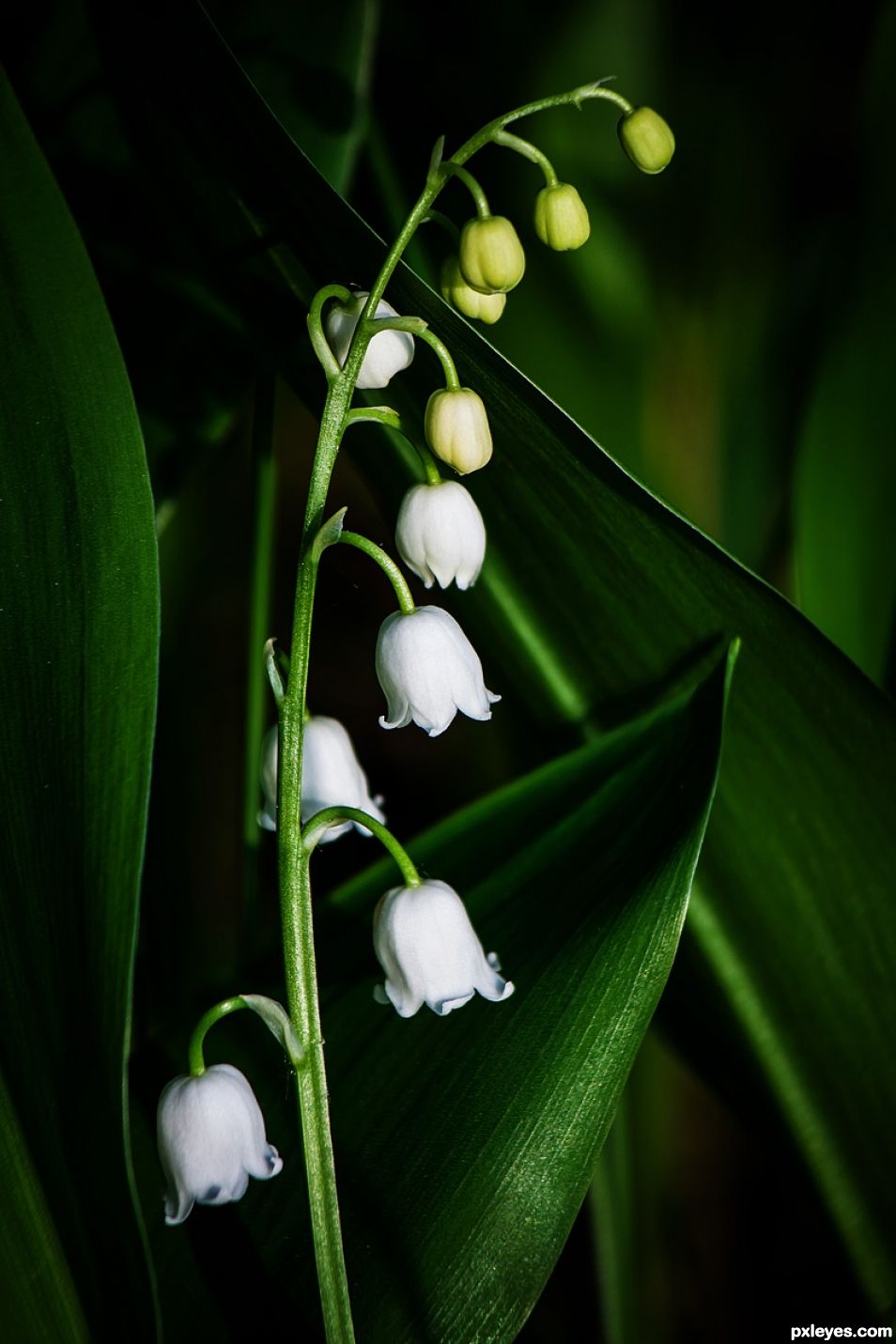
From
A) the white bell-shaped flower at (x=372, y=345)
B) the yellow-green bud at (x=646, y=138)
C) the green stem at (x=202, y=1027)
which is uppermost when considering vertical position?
the yellow-green bud at (x=646, y=138)

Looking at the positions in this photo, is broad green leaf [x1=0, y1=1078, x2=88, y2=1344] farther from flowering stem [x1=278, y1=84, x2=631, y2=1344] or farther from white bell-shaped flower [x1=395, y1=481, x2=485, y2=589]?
white bell-shaped flower [x1=395, y1=481, x2=485, y2=589]

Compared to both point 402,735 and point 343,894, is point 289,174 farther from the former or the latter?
point 402,735

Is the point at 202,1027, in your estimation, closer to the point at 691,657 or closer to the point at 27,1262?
the point at 27,1262

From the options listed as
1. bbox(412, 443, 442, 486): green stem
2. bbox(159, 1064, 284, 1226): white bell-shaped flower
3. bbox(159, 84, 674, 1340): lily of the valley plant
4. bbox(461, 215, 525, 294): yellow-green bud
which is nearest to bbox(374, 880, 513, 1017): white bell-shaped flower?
bbox(159, 84, 674, 1340): lily of the valley plant

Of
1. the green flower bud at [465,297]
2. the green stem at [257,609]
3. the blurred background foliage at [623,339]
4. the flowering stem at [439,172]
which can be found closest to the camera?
the flowering stem at [439,172]

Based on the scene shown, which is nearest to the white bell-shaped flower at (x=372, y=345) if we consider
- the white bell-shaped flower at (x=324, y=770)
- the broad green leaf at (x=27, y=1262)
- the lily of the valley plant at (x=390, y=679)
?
the lily of the valley plant at (x=390, y=679)

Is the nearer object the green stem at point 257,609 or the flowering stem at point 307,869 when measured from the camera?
the flowering stem at point 307,869

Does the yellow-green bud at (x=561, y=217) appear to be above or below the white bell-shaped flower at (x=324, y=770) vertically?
above

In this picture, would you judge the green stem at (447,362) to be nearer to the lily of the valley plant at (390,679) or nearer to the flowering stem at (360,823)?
the lily of the valley plant at (390,679)
